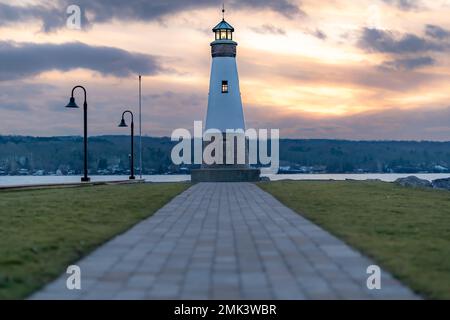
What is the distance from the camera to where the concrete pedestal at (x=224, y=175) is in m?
46.4

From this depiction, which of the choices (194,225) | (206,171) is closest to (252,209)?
(194,225)

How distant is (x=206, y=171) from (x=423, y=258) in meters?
36.3

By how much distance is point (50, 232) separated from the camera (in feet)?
46.7

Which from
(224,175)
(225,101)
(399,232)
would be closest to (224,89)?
(225,101)

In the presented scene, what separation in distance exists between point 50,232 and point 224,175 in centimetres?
3243

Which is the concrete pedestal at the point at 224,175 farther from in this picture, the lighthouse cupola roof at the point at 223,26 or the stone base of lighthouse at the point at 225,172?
the lighthouse cupola roof at the point at 223,26

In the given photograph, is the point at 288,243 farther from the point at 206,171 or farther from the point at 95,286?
the point at 206,171

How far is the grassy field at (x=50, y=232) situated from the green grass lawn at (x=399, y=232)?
197 inches

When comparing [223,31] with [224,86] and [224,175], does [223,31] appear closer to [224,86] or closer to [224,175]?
[224,86]

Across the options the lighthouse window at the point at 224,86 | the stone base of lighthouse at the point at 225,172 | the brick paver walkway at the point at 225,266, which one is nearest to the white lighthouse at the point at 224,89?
the lighthouse window at the point at 224,86

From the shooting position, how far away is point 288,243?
12.5 meters

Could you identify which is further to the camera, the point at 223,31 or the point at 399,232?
the point at 223,31

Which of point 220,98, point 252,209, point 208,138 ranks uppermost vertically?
point 220,98

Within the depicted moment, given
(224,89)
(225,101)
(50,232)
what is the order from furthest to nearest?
(224,89) → (225,101) → (50,232)
